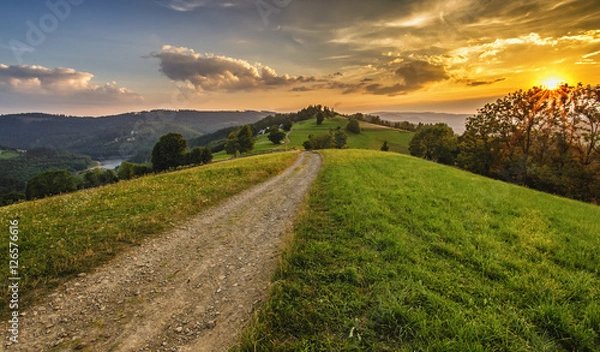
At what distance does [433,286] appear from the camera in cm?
628

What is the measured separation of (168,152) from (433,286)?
78368mm

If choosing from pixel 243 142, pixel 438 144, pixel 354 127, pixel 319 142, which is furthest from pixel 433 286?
pixel 354 127

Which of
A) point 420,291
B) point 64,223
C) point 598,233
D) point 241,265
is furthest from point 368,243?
point 64,223

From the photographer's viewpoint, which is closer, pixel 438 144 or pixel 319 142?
pixel 438 144

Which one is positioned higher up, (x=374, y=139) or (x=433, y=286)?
(x=374, y=139)

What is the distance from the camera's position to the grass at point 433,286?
4855mm

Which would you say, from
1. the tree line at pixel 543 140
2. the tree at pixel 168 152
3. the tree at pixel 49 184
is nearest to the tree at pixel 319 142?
the tree at pixel 168 152

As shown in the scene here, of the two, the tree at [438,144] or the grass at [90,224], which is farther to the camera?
the tree at [438,144]

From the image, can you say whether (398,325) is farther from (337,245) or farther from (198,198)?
(198,198)

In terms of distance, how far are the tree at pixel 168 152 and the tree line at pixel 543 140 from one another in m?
75.1

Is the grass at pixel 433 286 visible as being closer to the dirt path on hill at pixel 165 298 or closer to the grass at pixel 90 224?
the dirt path on hill at pixel 165 298

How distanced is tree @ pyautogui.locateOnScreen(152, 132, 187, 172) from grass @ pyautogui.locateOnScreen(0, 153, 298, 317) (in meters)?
59.5

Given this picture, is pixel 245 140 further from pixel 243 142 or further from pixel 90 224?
pixel 90 224

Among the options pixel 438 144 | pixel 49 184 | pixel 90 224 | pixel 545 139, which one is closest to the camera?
pixel 90 224
